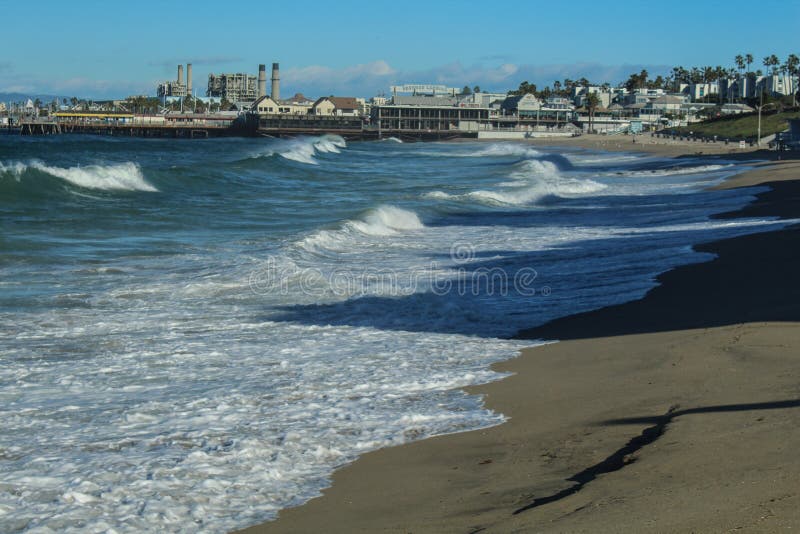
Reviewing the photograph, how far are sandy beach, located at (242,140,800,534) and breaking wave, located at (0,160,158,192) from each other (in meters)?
30.3

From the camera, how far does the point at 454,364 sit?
33.0ft

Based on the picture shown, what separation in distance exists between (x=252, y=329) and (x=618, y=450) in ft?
21.4

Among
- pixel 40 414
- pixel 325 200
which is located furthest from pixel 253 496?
pixel 325 200

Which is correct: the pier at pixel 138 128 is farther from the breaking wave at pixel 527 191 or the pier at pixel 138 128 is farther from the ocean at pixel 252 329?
the ocean at pixel 252 329

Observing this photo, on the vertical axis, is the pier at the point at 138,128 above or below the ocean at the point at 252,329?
above

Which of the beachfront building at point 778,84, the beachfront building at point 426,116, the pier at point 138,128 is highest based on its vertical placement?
the beachfront building at point 778,84

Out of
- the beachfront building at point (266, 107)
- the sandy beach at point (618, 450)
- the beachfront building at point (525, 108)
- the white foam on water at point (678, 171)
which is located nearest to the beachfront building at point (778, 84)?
the beachfront building at point (525, 108)

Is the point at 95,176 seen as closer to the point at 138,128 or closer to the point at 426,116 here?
the point at 138,128

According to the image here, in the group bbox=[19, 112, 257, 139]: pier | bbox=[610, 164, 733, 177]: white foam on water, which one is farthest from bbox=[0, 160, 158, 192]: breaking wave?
bbox=[19, 112, 257, 139]: pier

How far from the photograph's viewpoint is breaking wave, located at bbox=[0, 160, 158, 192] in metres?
37.0

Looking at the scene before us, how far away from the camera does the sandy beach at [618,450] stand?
16.6ft

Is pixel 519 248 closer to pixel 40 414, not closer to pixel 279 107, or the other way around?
pixel 40 414

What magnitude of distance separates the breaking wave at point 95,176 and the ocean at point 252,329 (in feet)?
18.1

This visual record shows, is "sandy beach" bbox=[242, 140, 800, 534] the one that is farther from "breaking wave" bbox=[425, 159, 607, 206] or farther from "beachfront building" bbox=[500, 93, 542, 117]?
"beachfront building" bbox=[500, 93, 542, 117]
